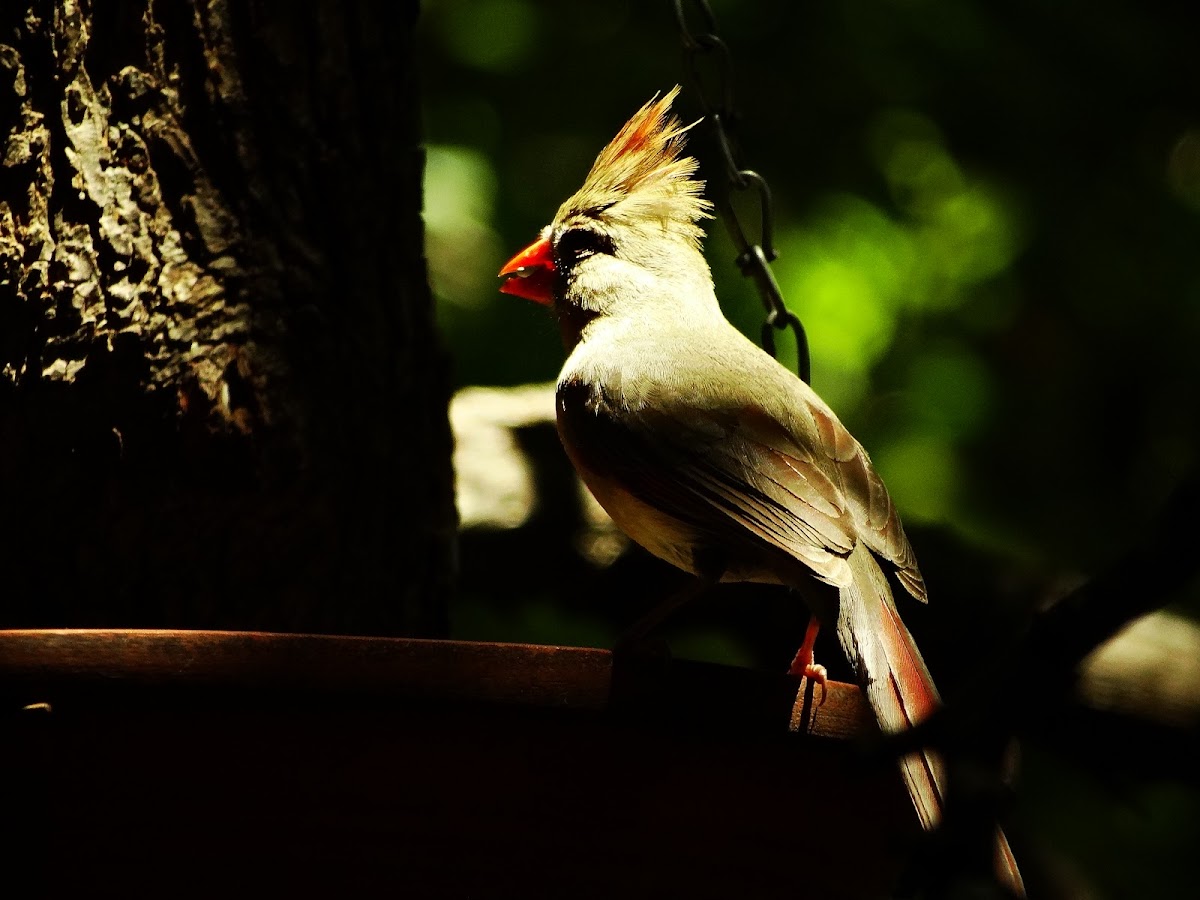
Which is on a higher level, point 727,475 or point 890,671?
point 727,475

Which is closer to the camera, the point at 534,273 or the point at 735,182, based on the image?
the point at 735,182

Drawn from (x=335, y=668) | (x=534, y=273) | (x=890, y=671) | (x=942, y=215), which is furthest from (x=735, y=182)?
(x=942, y=215)

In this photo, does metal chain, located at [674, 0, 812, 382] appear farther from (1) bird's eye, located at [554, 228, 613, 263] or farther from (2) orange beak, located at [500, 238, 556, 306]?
(2) orange beak, located at [500, 238, 556, 306]

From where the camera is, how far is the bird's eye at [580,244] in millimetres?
3096

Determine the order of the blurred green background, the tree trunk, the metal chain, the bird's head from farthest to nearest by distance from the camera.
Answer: the blurred green background, the bird's head, the metal chain, the tree trunk

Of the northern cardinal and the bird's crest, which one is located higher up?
the bird's crest

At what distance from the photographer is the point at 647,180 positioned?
118 inches

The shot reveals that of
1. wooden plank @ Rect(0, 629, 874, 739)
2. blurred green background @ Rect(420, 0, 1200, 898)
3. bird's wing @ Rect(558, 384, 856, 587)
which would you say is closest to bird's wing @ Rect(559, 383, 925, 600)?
bird's wing @ Rect(558, 384, 856, 587)

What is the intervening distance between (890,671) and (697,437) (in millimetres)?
553

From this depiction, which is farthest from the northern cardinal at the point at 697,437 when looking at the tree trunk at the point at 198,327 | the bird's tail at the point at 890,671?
the tree trunk at the point at 198,327

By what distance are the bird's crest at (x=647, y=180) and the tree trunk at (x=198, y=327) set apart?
505 millimetres

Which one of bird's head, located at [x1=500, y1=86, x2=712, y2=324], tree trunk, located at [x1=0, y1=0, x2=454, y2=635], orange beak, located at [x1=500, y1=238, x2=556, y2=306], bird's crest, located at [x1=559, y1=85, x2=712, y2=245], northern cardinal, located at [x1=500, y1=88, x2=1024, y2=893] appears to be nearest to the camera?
northern cardinal, located at [x1=500, y1=88, x2=1024, y2=893]

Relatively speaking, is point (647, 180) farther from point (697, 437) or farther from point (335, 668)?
point (335, 668)

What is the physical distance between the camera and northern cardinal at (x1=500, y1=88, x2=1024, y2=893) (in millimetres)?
2225
